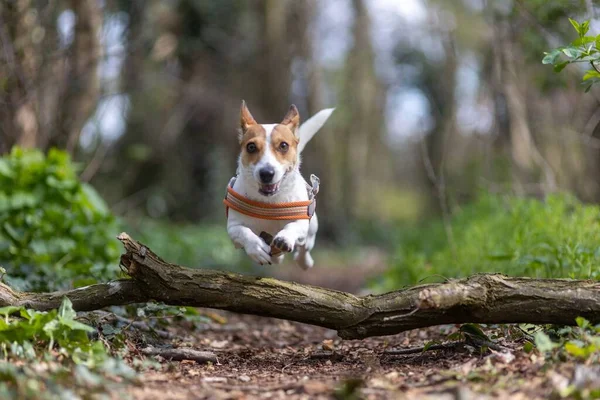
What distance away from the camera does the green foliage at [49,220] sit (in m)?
5.74

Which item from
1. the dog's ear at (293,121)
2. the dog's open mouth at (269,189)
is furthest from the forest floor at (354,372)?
the dog's ear at (293,121)

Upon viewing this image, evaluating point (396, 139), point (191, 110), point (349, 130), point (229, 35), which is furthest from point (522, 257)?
point (396, 139)

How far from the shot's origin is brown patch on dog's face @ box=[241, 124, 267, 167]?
3.83 m

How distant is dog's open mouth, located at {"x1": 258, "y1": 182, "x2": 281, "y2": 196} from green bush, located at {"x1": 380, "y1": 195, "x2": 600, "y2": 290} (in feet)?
3.48

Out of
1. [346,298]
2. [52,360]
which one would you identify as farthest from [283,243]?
[52,360]

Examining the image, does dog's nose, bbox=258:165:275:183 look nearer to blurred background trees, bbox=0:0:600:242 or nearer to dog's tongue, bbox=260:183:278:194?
dog's tongue, bbox=260:183:278:194

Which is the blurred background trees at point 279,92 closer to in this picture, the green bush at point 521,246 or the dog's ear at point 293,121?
the green bush at point 521,246

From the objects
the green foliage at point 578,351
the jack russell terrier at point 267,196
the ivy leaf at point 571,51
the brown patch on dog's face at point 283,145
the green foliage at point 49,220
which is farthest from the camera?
the green foliage at point 49,220

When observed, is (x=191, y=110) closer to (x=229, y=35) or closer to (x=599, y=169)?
(x=229, y=35)

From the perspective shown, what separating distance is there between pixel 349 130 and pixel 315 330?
1685 cm

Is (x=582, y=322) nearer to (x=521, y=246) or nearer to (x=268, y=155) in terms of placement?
(x=268, y=155)

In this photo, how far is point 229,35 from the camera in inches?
640

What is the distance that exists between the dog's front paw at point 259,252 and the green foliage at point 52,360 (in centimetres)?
98

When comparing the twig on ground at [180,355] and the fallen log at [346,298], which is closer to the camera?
the fallen log at [346,298]
